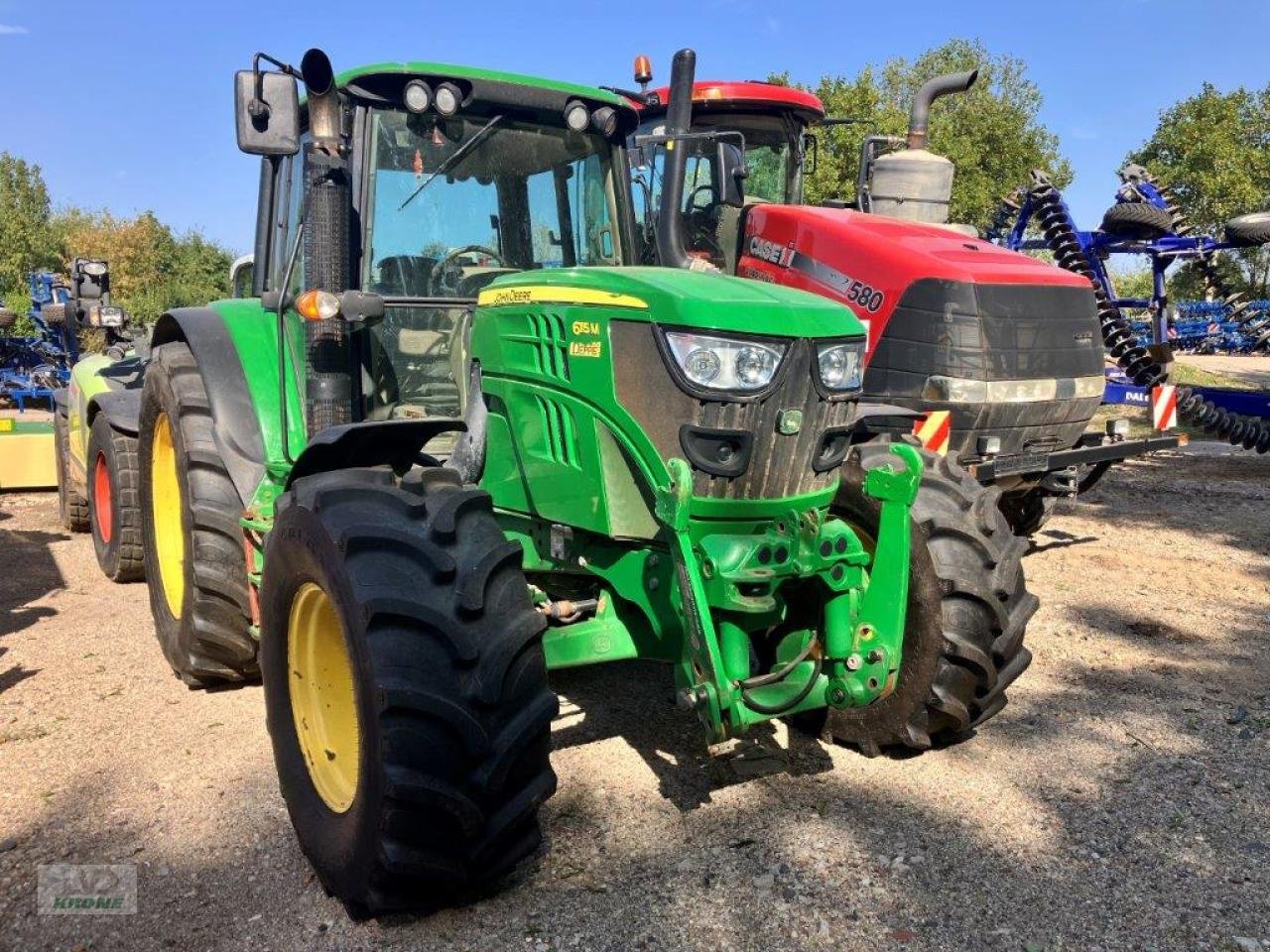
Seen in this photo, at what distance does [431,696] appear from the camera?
2.55 metres

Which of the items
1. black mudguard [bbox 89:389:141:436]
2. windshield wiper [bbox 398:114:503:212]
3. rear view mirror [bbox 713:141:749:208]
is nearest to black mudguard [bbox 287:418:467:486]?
windshield wiper [bbox 398:114:503:212]

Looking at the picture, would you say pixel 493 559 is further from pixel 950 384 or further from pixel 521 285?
pixel 950 384

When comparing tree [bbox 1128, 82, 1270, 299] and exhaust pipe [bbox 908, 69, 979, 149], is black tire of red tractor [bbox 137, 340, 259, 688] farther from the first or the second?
tree [bbox 1128, 82, 1270, 299]

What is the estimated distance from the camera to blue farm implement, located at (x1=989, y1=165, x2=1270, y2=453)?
9062mm

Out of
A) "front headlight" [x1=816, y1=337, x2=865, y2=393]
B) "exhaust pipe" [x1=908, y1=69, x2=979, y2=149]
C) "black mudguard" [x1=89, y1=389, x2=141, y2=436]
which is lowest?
"black mudguard" [x1=89, y1=389, x2=141, y2=436]

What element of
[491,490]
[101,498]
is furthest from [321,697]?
[101,498]

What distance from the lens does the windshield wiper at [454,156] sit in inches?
153

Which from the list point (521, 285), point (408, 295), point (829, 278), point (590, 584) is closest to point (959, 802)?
point (590, 584)

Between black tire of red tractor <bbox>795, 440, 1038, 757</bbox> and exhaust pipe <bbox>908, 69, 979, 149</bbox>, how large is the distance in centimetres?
419

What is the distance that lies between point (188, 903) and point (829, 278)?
4.63 metres

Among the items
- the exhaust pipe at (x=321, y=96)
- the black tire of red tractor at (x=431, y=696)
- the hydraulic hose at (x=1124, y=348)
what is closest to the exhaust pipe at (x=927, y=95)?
the hydraulic hose at (x=1124, y=348)

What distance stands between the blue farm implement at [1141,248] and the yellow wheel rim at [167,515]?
7414mm

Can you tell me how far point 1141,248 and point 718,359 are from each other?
8.16 meters

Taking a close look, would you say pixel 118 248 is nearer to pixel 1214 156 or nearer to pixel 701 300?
pixel 1214 156
